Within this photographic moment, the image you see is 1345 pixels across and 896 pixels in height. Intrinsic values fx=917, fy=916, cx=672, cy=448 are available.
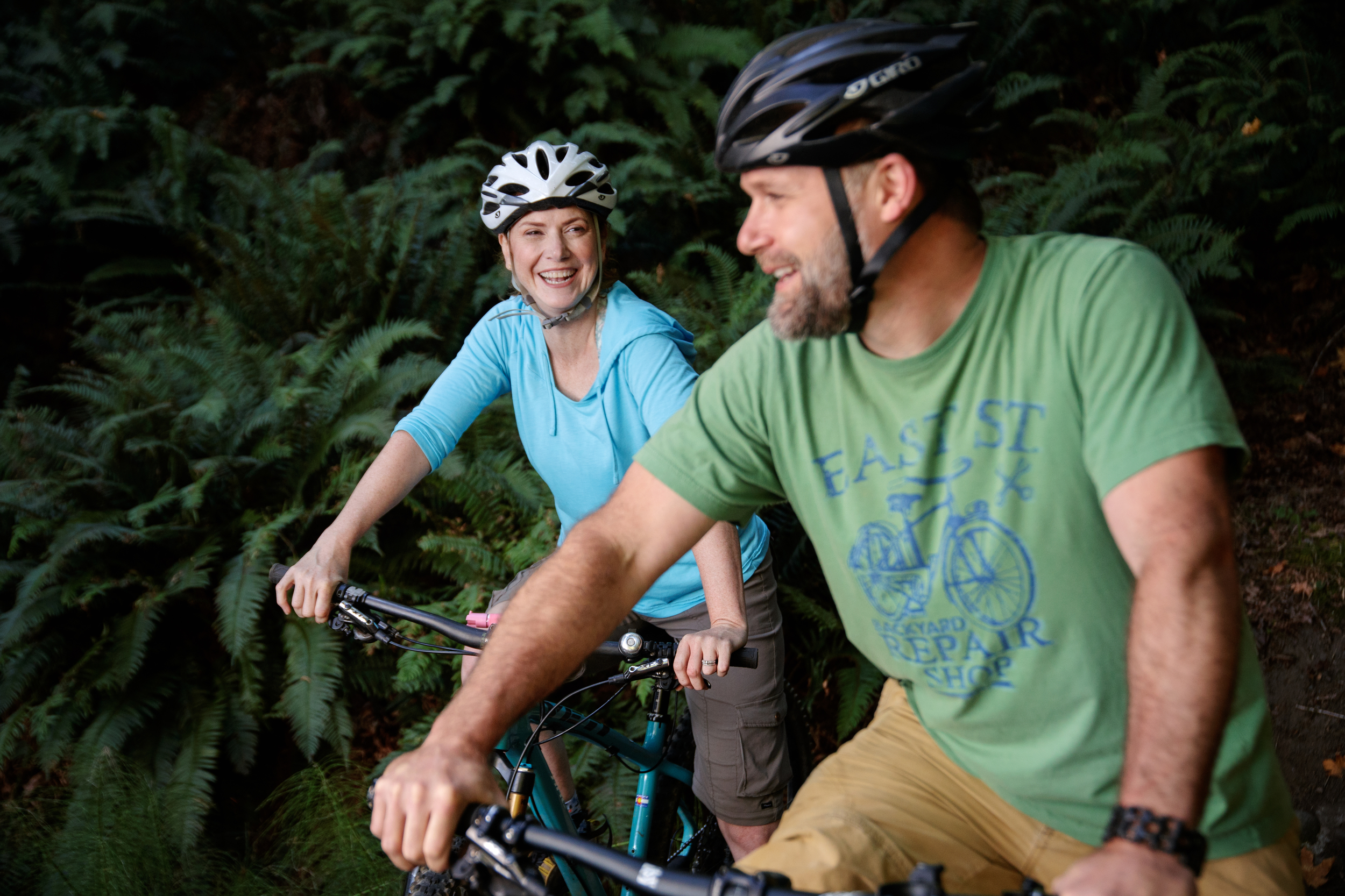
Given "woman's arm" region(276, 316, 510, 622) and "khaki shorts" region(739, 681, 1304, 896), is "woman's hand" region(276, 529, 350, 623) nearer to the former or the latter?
"woman's arm" region(276, 316, 510, 622)

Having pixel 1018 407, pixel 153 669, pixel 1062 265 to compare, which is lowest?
pixel 153 669

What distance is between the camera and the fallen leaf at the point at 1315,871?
144 inches

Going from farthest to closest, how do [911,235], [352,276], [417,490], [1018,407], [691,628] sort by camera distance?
[352,276] < [417,490] < [691,628] < [911,235] < [1018,407]

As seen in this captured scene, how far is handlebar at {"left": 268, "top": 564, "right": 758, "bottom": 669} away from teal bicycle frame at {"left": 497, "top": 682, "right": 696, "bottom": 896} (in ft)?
1.27

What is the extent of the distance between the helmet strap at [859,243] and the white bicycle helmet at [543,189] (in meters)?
1.51

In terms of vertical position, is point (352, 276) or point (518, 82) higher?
point (518, 82)

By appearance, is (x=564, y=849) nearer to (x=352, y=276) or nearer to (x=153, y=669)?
(x=153, y=669)

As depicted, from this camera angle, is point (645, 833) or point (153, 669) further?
point (153, 669)

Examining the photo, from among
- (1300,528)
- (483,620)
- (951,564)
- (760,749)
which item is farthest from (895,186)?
(1300,528)

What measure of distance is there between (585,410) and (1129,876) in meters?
2.16

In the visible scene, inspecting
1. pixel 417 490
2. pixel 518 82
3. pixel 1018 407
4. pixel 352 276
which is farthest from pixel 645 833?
pixel 518 82

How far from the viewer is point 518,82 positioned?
9062 mm

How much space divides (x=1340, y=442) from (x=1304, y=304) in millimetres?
1596

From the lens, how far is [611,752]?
325 cm
